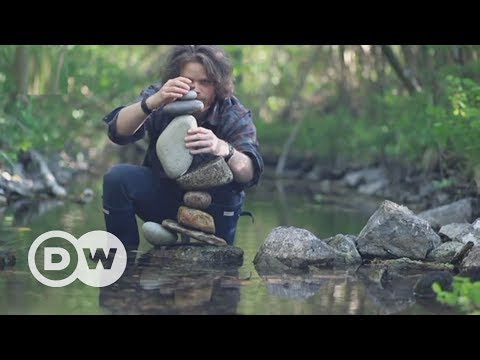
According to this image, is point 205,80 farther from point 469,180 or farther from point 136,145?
point 136,145

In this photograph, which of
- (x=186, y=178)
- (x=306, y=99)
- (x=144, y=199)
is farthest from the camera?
(x=306, y=99)

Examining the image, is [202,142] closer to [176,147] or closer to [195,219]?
[176,147]

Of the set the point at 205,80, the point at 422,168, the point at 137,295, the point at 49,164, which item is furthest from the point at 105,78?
the point at 137,295

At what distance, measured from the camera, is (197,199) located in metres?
6.85

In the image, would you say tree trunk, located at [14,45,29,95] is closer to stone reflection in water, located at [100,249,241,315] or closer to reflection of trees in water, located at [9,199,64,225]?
reflection of trees in water, located at [9,199,64,225]

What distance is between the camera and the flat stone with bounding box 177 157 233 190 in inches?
263

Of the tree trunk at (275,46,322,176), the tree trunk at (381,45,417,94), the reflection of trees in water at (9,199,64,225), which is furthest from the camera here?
the tree trunk at (275,46,322,176)

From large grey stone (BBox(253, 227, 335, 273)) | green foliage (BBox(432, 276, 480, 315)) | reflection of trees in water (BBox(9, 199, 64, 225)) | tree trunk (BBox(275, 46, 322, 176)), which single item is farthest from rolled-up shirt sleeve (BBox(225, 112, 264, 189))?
tree trunk (BBox(275, 46, 322, 176))

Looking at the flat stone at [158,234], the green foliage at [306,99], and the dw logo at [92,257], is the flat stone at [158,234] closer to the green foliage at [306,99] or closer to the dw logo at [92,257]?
the dw logo at [92,257]

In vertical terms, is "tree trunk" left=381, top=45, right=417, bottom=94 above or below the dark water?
above

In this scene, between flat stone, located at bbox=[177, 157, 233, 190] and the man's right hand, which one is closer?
the man's right hand

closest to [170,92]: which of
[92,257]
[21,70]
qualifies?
[92,257]

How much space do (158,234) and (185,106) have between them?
0.91 meters

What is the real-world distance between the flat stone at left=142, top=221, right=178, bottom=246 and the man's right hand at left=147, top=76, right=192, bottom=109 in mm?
827
